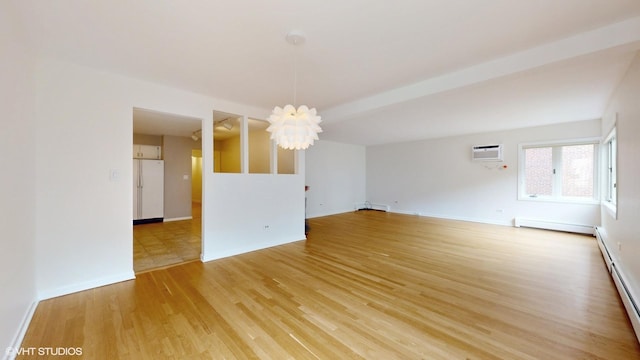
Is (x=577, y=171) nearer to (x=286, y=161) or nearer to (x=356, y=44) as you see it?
(x=356, y=44)

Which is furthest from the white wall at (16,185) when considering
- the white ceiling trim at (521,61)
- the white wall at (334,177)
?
the white wall at (334,177)

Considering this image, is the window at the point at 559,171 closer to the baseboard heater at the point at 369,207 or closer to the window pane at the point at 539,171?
Answer: the window pane at the point at 539,171

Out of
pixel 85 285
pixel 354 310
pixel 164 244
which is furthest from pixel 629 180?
pixel 164 244

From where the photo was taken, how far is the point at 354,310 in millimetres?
2371

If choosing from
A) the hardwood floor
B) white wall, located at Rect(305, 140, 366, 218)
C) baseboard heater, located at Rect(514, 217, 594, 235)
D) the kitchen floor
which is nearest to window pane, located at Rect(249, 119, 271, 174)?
white wall, located at Rect(305, 140, 366, 218)

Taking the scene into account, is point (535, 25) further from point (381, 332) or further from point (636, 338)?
point (381, 332)

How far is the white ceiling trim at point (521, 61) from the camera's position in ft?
6.53

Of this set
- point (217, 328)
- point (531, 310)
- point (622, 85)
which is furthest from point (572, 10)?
point (217, 328)

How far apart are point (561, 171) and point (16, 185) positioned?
9059mm

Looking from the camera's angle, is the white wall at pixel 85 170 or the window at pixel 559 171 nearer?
the white wall at pixel 85 170

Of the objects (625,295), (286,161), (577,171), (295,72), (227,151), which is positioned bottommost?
(625,295)

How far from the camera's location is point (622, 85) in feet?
9.78

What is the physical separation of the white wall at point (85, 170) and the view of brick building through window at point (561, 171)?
785 centimetres

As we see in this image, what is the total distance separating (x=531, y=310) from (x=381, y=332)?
1.60 m
